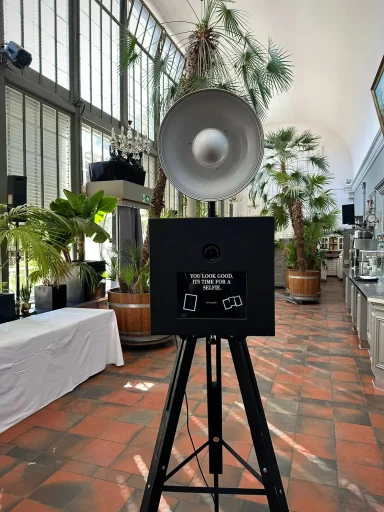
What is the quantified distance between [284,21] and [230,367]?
22.7ft

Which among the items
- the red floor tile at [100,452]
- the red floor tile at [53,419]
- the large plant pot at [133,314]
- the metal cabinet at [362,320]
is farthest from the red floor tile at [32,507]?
the metal cabinet at [362,320]

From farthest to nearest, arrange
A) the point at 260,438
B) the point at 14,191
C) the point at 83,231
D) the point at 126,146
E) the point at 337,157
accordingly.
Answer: the point at 337,157, the point at 126,146, the point at 83,231, the point at 14,191, the point at 260,438

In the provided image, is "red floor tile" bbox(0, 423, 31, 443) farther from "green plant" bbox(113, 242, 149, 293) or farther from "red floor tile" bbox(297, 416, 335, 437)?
"green plant" bbox(113, 242, 149, 293)

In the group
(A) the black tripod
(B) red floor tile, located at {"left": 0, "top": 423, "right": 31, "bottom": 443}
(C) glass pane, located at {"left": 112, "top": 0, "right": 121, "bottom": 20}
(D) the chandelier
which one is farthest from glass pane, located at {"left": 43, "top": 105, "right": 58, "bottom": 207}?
(A) the black tripod

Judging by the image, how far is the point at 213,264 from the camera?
40.3 inches

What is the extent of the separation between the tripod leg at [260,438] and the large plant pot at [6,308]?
2269 millimetres

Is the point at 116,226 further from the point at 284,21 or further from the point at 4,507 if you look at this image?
the point at 284,21

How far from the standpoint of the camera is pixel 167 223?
1.02 m

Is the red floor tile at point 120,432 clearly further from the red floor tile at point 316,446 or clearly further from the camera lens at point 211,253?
the camera lens at point 211,253

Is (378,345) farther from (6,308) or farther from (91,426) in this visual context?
(6,308)

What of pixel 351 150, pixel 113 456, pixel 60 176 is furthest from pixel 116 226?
pixel 351 150

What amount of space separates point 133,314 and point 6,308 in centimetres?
137

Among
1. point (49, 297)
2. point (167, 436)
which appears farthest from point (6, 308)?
point (167, 436)

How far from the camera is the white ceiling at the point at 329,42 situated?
5.98m
